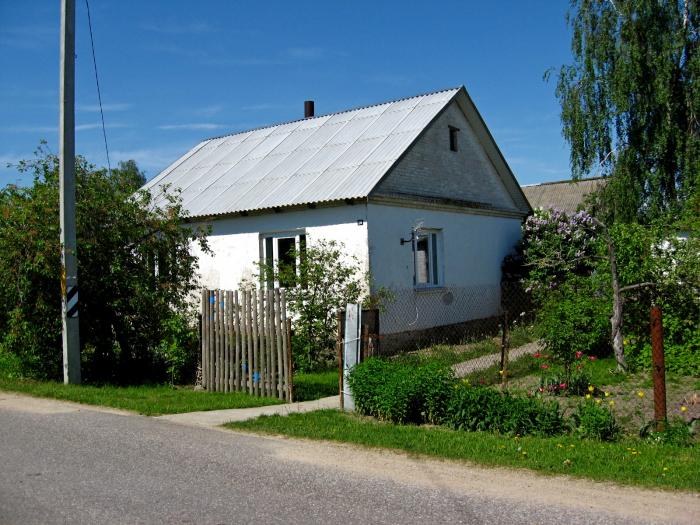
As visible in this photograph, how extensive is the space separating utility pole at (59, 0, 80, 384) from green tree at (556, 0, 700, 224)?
1445 centimetres

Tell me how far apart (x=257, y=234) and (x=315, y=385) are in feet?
18.4

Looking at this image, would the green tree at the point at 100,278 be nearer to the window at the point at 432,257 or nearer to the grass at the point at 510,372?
the grass at the point at 510,372

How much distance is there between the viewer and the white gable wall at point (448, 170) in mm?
15031

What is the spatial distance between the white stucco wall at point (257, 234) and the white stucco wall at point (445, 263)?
1.10 feet

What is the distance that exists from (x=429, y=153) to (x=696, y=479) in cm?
1137

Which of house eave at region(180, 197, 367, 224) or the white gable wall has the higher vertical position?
the white gable wall

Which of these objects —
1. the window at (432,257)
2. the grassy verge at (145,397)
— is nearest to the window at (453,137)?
the window at (432,257)

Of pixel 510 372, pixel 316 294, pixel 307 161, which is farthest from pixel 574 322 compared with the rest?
pixel 307 161

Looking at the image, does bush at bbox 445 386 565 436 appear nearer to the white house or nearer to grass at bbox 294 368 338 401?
grass at bbox 294 368 338 401

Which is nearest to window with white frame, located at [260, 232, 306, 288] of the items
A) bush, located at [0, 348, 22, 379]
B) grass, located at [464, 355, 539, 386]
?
grass, located at [464, 355, 539, 386]

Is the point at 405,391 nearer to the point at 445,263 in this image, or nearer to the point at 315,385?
the point at 315,385

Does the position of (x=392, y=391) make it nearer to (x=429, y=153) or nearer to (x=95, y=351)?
(x=95, y=351)

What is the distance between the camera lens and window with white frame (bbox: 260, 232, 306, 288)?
43.3ft

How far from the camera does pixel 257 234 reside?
15633mm
